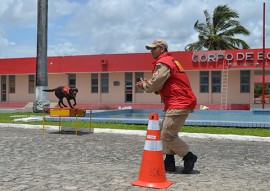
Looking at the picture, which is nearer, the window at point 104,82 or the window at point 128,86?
the window at point 128,86

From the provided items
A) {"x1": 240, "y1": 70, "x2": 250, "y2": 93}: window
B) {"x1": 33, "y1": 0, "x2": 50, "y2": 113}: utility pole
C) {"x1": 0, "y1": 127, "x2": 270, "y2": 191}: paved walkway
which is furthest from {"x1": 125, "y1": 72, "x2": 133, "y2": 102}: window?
{"x1": 0, "y1": 127, "x2": 270, "y2": 191}: paved walkway

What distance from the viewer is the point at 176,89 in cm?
545

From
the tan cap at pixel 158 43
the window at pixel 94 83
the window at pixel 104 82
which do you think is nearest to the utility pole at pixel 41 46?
the window at pixel 104 82

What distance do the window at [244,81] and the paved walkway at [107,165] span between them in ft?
52.9

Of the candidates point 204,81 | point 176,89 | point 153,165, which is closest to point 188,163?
point 153,165

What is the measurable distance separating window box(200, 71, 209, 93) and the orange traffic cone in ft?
70.5

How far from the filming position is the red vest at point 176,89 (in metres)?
5.42

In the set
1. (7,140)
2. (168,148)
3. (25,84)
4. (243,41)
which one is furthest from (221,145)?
(243,41)

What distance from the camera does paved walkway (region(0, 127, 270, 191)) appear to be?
4.89 meters

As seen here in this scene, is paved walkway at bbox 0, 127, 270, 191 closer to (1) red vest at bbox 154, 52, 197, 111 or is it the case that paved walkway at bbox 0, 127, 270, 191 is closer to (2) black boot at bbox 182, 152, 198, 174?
(2) black boot at bbox 182, 152, 198, 174

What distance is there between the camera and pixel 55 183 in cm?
492

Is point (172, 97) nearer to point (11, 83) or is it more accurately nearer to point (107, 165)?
point (107, 165)

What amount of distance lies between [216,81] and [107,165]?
20.5 m

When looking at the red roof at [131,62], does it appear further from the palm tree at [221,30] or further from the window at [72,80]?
the palm tree at [221,30]
